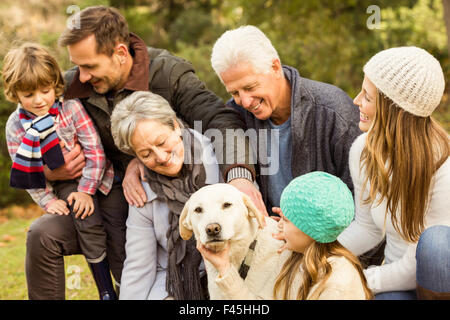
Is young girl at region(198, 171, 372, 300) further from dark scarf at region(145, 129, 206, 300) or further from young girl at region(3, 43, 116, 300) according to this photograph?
young girl at region(3, 43, 116, 300)

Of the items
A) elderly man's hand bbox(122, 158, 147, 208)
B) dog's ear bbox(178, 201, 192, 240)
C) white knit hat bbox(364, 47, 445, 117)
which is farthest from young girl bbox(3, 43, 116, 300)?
white knit hat bbox(364, 47, 445, 117)

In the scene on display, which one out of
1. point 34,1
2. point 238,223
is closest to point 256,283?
point 238,223

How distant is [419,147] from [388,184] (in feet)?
0.83

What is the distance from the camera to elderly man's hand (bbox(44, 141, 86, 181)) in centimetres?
339

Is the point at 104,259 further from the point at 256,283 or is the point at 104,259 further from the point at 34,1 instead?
the point at 34,1

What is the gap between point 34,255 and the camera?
3.31 m

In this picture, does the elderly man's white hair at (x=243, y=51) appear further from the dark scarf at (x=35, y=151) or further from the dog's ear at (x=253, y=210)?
the dark scarf at (x=35, y=151)

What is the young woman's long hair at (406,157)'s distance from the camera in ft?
8.26

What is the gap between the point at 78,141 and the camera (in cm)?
349

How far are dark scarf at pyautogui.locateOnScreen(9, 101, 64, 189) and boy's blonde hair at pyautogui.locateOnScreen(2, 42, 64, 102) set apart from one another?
0.18m

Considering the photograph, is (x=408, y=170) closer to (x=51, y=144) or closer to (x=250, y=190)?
(x=250, y=190)

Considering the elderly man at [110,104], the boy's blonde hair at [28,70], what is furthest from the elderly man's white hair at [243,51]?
the boy's blonde hair at [28,70]

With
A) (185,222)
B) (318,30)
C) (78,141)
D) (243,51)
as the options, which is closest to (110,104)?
(78,141)

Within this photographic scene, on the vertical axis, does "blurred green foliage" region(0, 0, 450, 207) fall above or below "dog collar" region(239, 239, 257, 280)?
above
